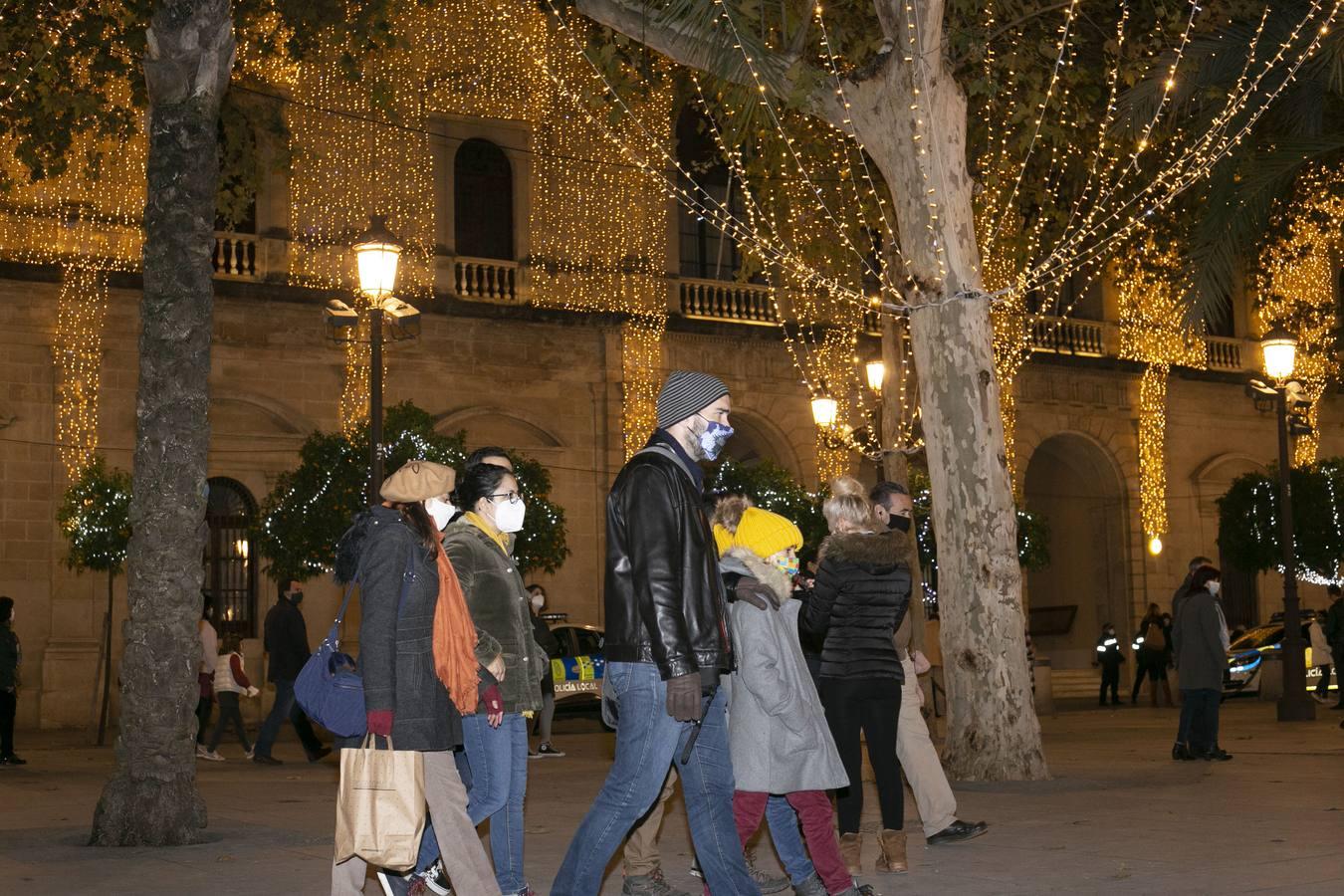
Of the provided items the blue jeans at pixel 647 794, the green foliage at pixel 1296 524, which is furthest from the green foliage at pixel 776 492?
the blue jeans at pixel 647 794

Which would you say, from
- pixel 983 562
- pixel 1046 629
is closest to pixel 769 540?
pixel 983 562

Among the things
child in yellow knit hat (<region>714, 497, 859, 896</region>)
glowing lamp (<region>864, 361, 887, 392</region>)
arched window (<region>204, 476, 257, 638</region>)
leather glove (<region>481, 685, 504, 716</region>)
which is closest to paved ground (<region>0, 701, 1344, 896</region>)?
child in yellow knit hat (<region>714, 497, 859, 896</region>)

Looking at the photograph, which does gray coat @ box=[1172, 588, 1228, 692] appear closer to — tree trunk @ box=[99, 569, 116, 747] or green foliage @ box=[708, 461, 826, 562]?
green foliage @ box=[708, 461, 826, 562]

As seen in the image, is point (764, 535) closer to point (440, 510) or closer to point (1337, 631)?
point (440, 510)

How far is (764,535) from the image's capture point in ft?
21.8

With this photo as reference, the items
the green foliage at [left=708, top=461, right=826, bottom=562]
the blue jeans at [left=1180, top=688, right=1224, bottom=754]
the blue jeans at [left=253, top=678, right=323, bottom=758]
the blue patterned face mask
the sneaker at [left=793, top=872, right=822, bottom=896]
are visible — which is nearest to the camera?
the blue patterned face mask

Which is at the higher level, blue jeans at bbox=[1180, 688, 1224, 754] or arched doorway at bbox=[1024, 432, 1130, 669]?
arched doorway at bbox=[1024, 432, 1130, 669]

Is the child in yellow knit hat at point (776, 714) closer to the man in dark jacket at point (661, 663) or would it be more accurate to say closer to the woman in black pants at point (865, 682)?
the man in dark jacket at point (661, 663)

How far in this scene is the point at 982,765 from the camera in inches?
477

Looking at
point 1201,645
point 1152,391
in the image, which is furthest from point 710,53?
point 1152,391

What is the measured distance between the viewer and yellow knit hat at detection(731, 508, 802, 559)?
21.8ft

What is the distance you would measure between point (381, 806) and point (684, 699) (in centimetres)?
113

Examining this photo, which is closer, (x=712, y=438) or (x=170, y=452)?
(x=712, y=438)

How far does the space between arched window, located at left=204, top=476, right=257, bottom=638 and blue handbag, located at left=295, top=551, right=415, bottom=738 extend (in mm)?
18940
